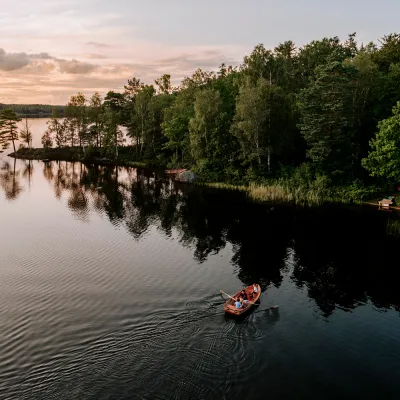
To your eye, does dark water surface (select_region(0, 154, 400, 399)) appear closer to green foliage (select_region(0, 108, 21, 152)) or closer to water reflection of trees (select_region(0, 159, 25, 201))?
water reflection of trees (select_region(0, 159, 25, 201))

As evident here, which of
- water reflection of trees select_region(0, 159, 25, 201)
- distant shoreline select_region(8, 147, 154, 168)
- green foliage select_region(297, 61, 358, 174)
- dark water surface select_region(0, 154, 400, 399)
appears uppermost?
green foliage select_region(297, 61, 358, 174)

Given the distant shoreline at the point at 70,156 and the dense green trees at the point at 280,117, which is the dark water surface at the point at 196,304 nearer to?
the dense green trees at the point at 280,117

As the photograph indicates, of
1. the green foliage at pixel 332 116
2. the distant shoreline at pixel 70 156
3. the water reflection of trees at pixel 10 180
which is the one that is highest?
the green foliage at pixel 332 116

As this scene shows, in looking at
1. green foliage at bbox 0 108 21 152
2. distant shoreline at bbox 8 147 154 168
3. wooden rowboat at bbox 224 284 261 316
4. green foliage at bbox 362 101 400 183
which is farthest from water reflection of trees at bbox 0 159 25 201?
green foliage at bbox 362 101 400 183

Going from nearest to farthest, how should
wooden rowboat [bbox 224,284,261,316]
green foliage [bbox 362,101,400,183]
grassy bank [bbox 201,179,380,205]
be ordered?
wooden rowboat [bbox 224,284,261,316]
green foliage [bbox 362,101,400,183]
grassy bank [bbox 201,179,380,205]

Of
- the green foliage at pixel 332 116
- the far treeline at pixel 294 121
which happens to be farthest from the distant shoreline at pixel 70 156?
the green foliage at pixel 332 116

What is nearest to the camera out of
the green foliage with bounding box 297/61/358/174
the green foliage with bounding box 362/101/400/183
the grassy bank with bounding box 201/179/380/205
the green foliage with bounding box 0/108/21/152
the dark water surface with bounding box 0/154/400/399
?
the dark water surface with bounding box 0/154/400/399

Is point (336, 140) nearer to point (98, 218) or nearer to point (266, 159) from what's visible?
point (266, 159)
